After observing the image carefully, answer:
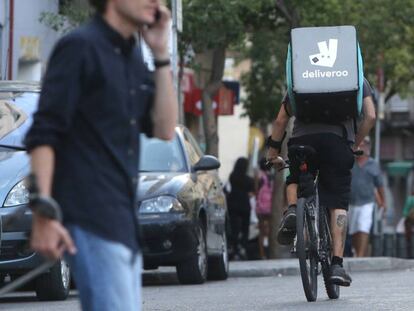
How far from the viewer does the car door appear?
15086 mm

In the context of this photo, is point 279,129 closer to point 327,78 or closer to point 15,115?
point 327,78

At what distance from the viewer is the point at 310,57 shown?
11.6 m

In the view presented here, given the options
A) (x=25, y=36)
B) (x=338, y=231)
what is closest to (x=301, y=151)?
(x=338, y=231)

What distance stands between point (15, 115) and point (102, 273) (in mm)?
8219

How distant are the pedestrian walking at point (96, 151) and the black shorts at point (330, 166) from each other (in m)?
6.07

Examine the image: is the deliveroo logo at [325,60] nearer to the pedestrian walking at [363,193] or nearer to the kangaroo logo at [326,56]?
the kangaroo logo at [326,56]

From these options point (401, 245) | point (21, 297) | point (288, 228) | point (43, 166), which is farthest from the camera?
point (401, 245)

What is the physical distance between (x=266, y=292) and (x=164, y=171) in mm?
1895

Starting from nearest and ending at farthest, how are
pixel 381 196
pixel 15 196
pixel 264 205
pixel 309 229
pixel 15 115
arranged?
pixel 309 229 < pixel 15 196 < pixel 15 115 < pixel 381 196 < pixel 264 205

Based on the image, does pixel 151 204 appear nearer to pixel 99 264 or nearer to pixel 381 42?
pixel 99 264

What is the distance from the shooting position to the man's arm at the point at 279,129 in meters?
11.5

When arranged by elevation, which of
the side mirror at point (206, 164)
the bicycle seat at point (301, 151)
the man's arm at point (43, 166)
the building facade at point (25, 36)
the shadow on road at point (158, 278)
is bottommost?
the shadow on road at point (158, 278)

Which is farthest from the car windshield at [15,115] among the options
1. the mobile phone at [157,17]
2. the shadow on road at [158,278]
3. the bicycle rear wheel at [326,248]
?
the mobile phone at [157,17]

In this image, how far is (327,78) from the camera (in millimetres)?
11328
